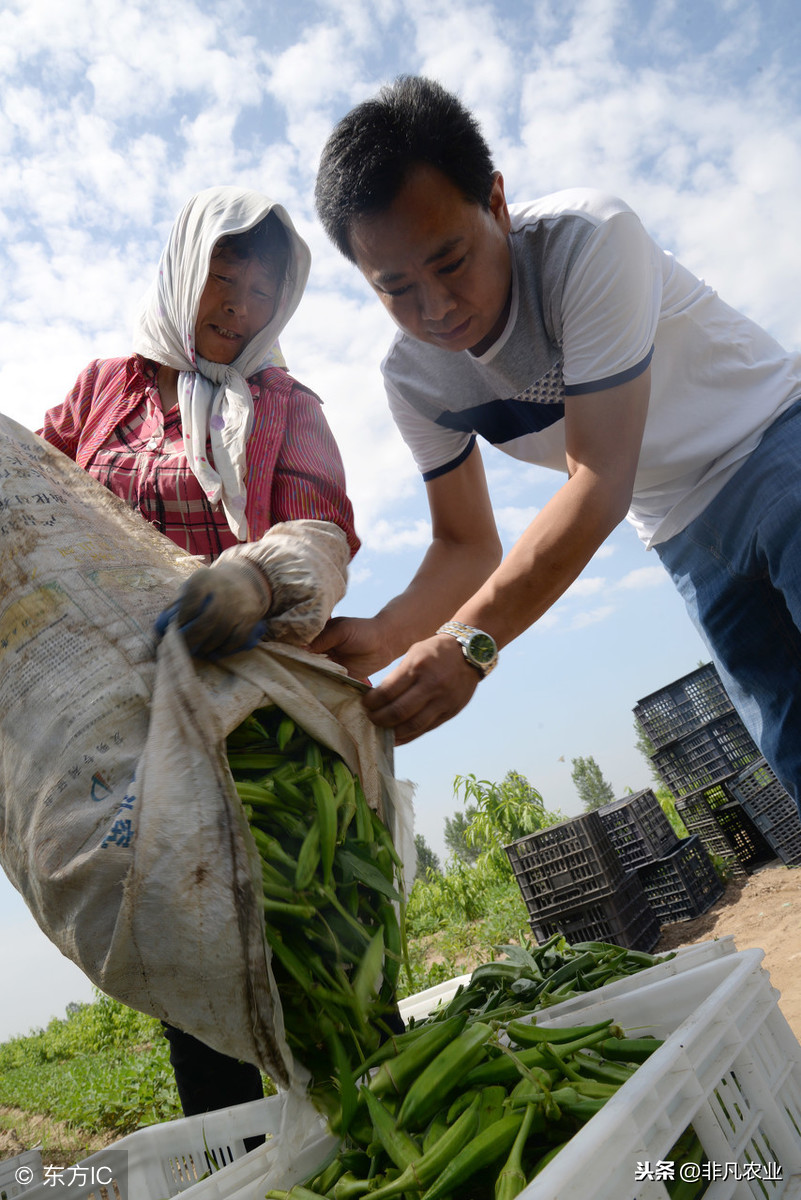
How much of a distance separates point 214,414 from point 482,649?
3.46 ft

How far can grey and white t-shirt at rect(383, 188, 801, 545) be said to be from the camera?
178 cm

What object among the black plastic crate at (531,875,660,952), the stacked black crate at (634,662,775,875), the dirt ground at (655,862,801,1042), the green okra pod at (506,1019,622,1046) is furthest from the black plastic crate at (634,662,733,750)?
the green okra pod at (506,1019,622,1046)

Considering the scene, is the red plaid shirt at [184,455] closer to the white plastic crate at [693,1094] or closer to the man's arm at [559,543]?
the man's arm at [559,543]

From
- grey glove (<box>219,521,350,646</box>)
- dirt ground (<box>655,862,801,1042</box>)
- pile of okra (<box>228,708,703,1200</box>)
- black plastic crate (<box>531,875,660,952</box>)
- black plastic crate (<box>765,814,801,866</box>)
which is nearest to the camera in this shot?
pile of okra (<box>228,708,703,1200</box>)

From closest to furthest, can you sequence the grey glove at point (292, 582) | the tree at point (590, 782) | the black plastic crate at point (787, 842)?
the grey glove at point (292, 582) → the black plastic crate at point (787, 842) → the tree at point (590, 782)

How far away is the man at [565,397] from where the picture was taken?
171cm

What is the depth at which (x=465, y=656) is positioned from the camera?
1547mm

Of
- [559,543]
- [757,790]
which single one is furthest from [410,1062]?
[757,790]

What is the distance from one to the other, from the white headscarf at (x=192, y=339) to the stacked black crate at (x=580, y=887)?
3.85 m

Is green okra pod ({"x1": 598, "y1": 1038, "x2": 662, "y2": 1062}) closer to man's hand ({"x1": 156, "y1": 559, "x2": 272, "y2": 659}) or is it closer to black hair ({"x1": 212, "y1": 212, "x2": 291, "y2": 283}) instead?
man's hand ({"x1": 156, "y1": 559, "x2": 272, "y2": 659})

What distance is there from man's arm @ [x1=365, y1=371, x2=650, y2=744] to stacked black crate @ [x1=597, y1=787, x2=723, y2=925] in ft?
14.7

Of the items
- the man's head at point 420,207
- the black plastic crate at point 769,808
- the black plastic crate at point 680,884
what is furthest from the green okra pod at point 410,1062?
the black plastic crate at point 769,808

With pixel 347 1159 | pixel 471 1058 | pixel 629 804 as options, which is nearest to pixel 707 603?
pixel 471 1058

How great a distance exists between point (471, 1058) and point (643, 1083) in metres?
0.38
